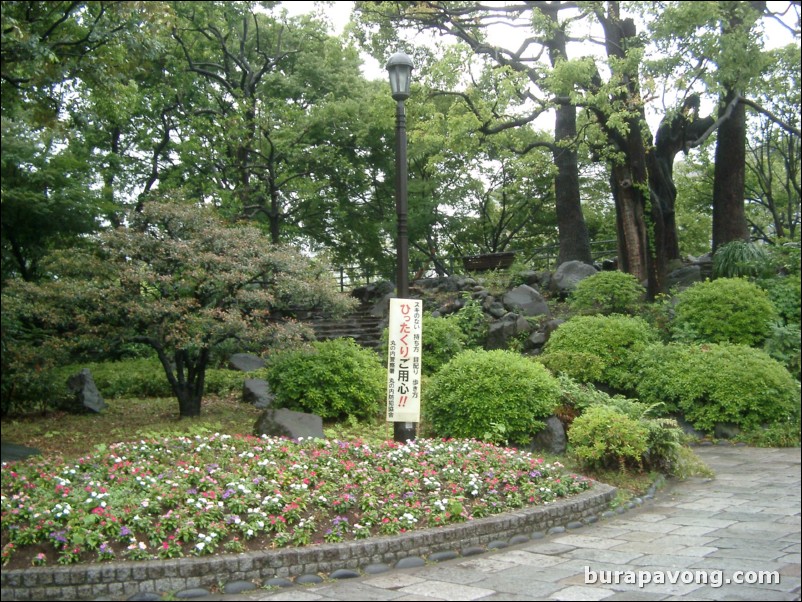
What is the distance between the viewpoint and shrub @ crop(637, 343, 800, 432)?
10.2 metres

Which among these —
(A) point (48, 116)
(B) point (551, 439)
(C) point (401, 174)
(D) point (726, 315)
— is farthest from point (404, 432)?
(D) point (726, 315)

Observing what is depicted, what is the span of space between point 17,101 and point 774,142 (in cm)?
2370

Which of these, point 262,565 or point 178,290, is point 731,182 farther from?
point 262,565

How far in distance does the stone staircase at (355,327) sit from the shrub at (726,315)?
22.7 feet

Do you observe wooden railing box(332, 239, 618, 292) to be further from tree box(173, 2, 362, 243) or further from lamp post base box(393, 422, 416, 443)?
lamp post base box(393, 422, 416, 443)

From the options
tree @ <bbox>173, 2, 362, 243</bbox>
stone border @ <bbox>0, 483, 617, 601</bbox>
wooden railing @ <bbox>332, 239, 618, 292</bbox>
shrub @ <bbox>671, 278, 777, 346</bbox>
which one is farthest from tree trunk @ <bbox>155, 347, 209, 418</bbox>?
wooden railing @ <bbox>332, 239, 618, 292</bbox>

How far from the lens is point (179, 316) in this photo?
9.59 metres

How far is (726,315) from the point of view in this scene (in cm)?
1219

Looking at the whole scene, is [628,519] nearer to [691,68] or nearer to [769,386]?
[769,386]

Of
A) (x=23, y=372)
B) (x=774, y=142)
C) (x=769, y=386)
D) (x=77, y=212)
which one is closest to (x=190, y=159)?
(x=77, y=212)

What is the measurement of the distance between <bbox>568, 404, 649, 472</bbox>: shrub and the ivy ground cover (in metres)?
0.52

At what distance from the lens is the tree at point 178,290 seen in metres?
9.47

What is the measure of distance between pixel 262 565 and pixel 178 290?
18.3ft

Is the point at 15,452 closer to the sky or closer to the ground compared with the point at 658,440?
closer to the ground
